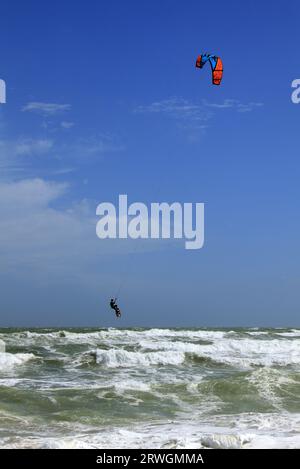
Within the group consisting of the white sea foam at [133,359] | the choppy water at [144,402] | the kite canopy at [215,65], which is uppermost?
the kite canopy at [215,65]

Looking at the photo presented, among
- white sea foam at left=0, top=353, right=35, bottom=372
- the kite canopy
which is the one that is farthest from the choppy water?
the kite canopy

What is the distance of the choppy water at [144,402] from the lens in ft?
28.5

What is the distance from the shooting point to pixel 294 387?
1460 centimetres

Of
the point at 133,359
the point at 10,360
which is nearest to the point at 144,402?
the point at 133,359

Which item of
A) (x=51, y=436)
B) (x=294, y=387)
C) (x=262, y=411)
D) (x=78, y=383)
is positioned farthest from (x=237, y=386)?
(x=51, y=436)

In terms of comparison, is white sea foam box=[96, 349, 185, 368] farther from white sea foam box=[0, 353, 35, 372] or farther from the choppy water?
white sea foam box=[0, 353, 35, 372]

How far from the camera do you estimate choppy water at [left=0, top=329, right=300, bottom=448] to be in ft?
28.5

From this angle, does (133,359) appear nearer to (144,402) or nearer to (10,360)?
(10,360)

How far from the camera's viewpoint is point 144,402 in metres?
12.4

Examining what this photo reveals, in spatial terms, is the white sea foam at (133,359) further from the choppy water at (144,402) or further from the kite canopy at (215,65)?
the kite canopy at (215,65)

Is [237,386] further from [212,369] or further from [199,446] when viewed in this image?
[199,446]

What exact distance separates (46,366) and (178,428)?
9937 mm

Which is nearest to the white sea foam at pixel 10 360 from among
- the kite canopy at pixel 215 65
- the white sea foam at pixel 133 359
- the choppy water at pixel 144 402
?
the choppy water at pixel 144 402

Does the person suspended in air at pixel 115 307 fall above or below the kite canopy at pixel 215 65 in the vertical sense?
below
